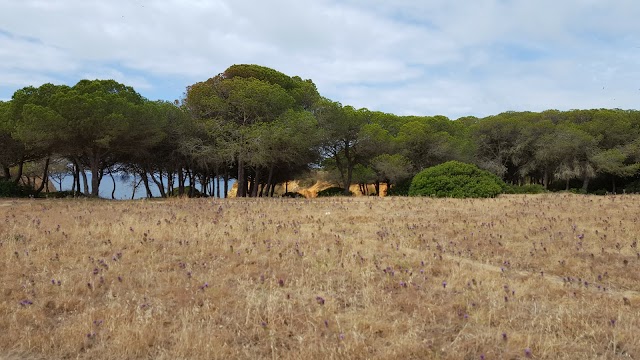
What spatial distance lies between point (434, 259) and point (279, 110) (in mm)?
23818

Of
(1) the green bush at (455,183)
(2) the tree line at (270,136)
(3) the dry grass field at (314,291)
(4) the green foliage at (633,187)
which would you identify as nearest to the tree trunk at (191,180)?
(2) the tree line at (270,136)

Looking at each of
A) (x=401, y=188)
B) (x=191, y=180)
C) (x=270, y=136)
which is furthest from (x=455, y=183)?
(x=191, y=180)

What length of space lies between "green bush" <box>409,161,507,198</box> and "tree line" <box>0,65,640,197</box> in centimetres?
816

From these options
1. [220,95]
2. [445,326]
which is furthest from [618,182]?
[445,326]

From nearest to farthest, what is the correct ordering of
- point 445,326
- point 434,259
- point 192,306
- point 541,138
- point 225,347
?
point 225,347, point 445,326, point 192,306, point 434,259, point 541,138

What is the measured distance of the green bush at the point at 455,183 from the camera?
23297 mm

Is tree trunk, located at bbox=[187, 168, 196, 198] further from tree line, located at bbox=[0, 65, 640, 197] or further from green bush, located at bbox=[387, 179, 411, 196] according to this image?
green bush, located at bbox=[387, 179, 411, 196]

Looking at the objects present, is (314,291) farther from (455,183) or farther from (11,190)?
(11,190)

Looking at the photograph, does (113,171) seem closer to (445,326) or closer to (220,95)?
(220,95)

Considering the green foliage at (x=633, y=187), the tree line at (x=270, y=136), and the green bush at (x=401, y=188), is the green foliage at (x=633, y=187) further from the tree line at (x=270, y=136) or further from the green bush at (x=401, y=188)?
the green bush at (x=401, y=188)

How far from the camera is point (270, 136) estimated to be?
89.3ft

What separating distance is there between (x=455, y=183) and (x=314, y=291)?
19462 mm

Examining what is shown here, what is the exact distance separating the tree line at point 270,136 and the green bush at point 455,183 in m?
8.16

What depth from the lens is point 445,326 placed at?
4.87m
